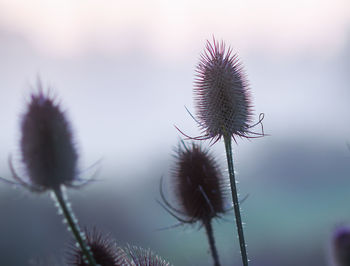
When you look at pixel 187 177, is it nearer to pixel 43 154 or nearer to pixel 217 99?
pixel 217 99

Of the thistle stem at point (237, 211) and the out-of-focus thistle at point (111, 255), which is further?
the out-of-focus thistle at point (111, 255)

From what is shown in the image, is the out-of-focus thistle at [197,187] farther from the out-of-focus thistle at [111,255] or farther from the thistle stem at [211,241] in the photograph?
the out-of-focus thistle at [111,255]

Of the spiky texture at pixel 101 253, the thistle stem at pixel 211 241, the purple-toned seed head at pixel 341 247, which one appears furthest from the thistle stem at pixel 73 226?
the purple-toned seed head at pixel 341 247

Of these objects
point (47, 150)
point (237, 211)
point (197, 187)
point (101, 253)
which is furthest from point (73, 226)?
point (197, 187)

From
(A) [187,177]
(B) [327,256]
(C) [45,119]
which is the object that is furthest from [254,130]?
(C) [45,119]

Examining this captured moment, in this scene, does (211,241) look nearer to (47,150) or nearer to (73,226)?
(73,226)

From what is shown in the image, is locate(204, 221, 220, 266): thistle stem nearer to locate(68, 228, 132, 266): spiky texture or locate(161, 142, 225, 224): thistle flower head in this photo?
locate(161, 142, 225, 224): thistle flower head
